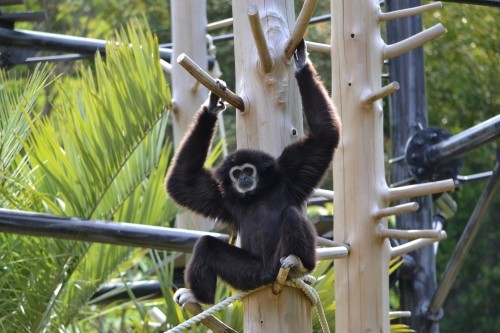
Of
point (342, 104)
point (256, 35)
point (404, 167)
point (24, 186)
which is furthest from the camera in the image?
point (404, 167)

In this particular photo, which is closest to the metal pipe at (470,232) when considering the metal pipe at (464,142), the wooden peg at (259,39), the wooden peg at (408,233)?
the metal pipe at (464,142)

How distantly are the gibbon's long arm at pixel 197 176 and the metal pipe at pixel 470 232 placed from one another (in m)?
2.72

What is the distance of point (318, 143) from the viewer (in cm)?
512

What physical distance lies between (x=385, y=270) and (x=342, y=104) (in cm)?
113

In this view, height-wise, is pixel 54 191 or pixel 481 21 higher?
pixel 481 21

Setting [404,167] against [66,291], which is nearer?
[66,291]

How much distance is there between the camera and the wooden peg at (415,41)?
517cm

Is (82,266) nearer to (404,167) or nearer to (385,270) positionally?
(385,270)

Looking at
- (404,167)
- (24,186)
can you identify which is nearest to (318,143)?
(24,186)

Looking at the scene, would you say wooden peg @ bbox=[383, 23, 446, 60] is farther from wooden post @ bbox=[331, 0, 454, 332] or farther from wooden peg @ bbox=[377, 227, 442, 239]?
wooden peg @ bbox=[377, 227, 442, 239]

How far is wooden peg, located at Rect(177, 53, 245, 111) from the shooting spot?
443cm

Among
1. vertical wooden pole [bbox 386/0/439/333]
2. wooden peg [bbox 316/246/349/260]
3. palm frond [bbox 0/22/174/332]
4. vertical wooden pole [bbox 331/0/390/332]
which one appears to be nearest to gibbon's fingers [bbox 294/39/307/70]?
wooden peg [bbox 316/246/349/260]

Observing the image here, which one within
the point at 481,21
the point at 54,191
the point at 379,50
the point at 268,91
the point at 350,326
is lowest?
the point at 350,326

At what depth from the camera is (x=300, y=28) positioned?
473 centimetres
